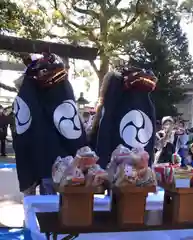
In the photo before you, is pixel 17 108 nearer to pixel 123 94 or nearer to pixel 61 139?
pixel 61 139

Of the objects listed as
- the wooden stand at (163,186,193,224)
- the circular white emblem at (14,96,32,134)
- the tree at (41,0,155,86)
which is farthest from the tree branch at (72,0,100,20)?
the wooden stand at (163,186,193,224)

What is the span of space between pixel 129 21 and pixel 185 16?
3.97 metres

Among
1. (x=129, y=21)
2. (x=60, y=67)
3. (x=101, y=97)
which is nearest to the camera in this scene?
(x=60, y=67)

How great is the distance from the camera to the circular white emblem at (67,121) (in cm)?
243

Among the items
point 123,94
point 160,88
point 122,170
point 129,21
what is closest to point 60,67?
point 123,94

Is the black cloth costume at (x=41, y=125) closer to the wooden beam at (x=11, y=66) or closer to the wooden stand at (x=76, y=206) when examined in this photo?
the wooden stand at (x=76, y=206)

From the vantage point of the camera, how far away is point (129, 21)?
14.3m

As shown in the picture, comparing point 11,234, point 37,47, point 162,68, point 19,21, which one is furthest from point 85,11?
point 11,234

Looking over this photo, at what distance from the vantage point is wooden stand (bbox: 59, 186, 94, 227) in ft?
5.07

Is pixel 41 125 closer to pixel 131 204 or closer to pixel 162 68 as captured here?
pixel 131 204

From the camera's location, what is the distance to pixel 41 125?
2396mm

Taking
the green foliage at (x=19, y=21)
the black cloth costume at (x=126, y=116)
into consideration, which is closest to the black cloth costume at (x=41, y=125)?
the black cloth costume at (x=126, y=116)

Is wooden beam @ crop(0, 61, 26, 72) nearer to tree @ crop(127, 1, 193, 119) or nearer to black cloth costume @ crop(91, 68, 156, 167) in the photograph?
tree @ crop(127, 1, 193, 119)

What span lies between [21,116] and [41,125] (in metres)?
0.12
